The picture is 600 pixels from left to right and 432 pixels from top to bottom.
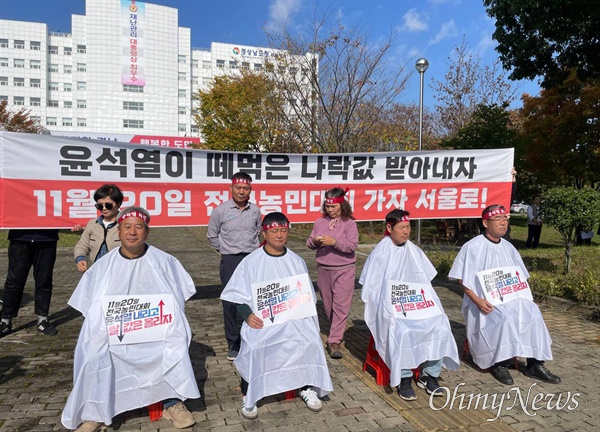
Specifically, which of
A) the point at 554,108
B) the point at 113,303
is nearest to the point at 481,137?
the point at 554,108

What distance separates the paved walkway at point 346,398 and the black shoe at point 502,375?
2.8 inches

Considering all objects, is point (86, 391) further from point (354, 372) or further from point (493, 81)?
point (493, 81)

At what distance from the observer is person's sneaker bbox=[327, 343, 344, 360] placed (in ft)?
16.2

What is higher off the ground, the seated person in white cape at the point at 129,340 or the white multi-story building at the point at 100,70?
the white multi-story building at the point at 100,70

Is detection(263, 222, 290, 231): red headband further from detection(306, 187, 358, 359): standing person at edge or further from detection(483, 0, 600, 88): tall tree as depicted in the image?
detection(483, 0, 600, 88): tall tree

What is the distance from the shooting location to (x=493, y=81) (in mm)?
21312

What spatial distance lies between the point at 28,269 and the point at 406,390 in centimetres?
465

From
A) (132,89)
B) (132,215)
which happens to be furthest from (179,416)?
(132,89)

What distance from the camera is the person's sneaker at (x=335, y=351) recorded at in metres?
4.93

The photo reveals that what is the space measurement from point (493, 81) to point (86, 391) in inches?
877

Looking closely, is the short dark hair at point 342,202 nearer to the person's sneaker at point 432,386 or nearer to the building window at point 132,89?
the person's sneaker at point 432,386

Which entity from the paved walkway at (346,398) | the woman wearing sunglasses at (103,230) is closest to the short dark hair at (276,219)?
the paved walkway at (346,398)

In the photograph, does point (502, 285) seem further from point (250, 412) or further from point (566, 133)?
point (566, 133)

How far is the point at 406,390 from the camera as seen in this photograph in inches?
155
